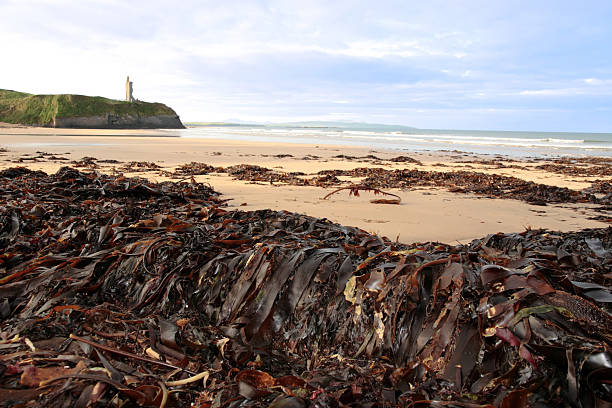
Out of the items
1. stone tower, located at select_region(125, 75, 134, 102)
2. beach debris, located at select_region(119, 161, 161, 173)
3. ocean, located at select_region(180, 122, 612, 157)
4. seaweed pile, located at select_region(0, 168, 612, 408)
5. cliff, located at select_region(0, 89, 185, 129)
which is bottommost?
seaweed pile, located at select_region(0, 168, 612, 408)

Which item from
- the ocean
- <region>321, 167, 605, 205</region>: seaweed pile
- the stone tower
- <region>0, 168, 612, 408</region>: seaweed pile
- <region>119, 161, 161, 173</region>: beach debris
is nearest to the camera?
<region>0, 168, 612, 408</region>: seaweed pile

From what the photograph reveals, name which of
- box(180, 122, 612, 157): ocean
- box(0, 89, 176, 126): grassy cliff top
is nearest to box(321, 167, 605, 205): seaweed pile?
box(180, 122, 612, 157): ocean

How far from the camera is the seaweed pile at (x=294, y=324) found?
1174 millimetres

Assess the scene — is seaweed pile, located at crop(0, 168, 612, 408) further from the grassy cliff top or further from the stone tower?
the stone tower

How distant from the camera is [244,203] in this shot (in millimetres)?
4828

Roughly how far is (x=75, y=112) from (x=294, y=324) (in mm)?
39868

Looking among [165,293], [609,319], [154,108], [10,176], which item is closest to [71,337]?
[165,293]

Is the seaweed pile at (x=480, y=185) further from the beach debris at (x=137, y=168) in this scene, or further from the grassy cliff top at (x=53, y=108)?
the grassy cliff top at (x=53, y=108)

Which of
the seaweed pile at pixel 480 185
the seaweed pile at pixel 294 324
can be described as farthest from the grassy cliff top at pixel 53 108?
the seaweed pile at pixel 294 324

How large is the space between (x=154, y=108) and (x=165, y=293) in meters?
43.2

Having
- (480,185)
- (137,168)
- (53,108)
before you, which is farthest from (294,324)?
(53,108)

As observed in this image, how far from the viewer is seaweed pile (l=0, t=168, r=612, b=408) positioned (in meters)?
1.17

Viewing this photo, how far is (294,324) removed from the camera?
1.61 m

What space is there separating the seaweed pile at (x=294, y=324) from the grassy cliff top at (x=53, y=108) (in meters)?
38.5
